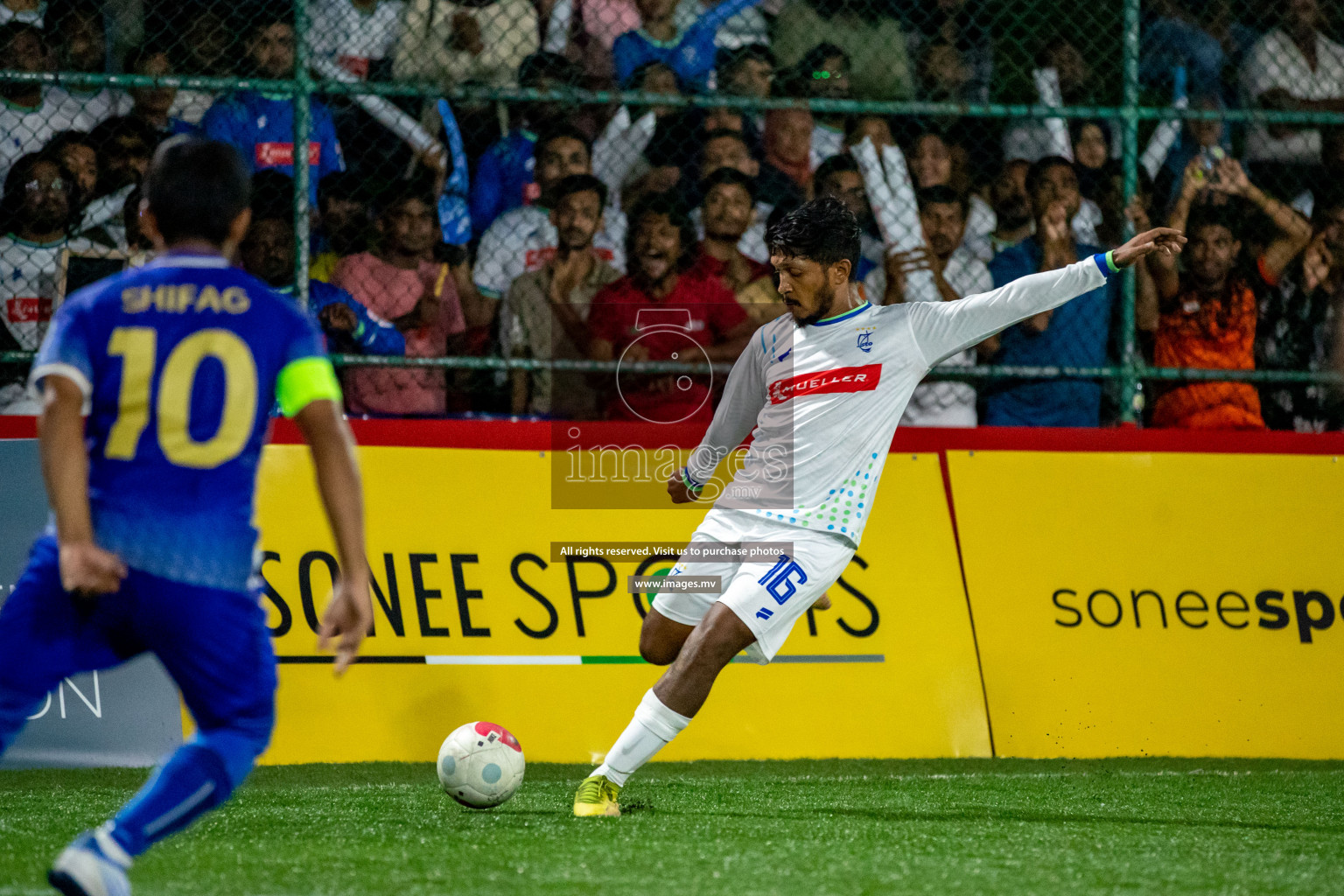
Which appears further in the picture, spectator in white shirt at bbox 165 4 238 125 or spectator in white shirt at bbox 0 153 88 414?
spectator in white shirt at bbox 165 4 238 125

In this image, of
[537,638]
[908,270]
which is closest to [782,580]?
[537,638]

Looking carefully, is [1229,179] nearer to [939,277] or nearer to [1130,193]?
[1130,193]

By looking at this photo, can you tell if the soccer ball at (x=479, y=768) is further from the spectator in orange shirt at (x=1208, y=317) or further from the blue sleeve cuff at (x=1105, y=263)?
the spectator in orange shirt at (x=1208, y=317)

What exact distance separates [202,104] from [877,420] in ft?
11.9

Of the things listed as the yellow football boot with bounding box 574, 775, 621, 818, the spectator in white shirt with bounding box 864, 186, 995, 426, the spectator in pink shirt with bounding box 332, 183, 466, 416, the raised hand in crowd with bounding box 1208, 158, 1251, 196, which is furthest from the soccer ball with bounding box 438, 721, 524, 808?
the raised hand in crowd with bounding box 1208, 158, 1251, 196

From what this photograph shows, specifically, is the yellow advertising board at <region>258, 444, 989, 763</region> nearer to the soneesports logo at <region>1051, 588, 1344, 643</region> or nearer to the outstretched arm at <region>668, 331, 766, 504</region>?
the soneesports logo at <region>1051, 588, 1344, 643</region>

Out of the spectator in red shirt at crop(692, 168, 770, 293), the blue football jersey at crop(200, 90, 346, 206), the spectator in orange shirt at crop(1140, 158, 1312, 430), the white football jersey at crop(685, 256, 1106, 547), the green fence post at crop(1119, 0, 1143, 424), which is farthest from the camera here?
the spectator in orange shirt at crop(1140, 158, 1312, 430)

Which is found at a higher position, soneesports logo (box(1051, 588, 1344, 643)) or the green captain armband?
the green captain armband

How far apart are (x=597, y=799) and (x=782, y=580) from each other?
0.90m

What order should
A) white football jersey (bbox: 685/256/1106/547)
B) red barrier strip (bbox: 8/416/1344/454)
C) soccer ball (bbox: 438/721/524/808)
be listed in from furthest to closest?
red barrier strip (bbox: 8/416/1344/454) → white football jersey (bbox: 685/256/1106/547) → soccer ball (bbox: 438/721/524/808)

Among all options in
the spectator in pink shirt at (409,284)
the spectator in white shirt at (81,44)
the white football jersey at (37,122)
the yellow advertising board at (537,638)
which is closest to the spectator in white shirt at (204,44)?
the spectator in white shirt at (81,44)

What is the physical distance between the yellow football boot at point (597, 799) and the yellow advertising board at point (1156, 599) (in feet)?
7.43

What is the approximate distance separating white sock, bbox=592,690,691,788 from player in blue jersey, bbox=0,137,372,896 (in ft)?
6.22

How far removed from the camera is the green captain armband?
120 inches
